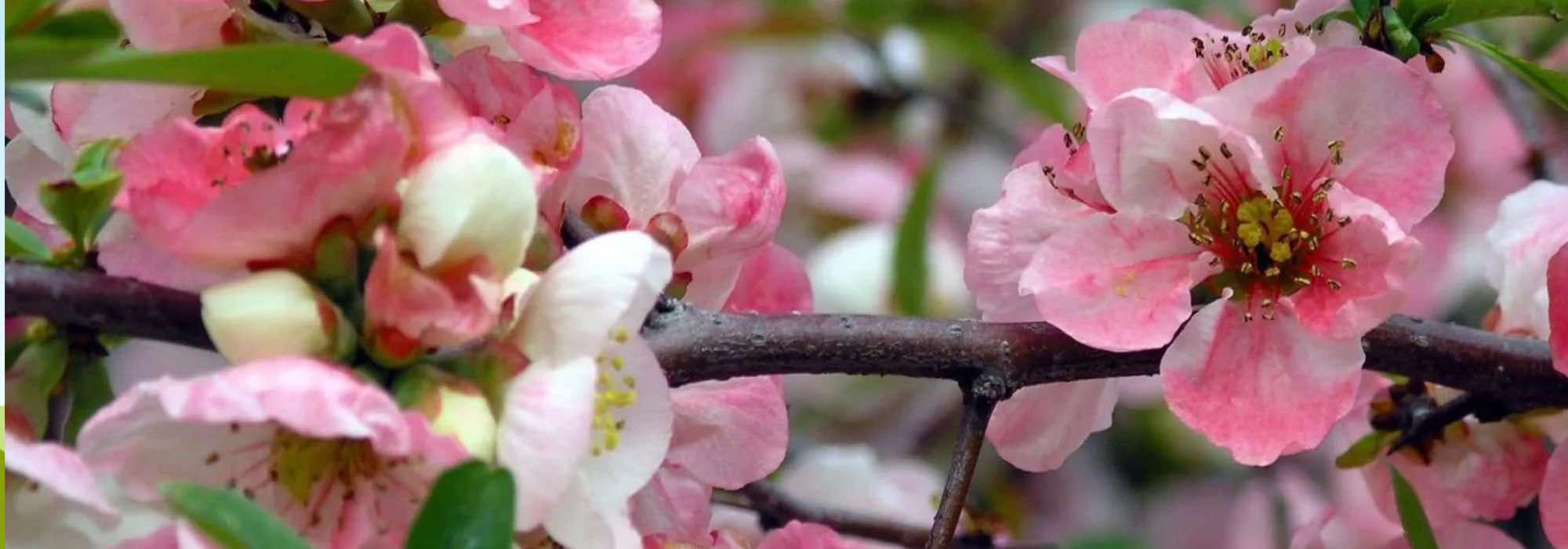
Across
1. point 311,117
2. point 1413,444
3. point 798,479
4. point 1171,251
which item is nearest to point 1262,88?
point 1171,251

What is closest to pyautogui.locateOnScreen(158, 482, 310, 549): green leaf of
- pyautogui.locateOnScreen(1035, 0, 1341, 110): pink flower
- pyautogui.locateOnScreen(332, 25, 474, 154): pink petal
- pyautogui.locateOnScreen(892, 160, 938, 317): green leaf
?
pyautogui.locateOnScreen(332, 25, 474, 154): pink petal

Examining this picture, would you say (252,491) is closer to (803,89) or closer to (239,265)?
(239,265)

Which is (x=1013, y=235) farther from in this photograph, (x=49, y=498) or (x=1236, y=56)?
(x=49, y=498)

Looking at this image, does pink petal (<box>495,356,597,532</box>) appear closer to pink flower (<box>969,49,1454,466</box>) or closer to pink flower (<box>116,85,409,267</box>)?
pink flower (<box>116,85,409,267</box>)

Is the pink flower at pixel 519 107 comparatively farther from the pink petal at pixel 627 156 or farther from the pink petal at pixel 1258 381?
the pink petal at pixel 1258 381

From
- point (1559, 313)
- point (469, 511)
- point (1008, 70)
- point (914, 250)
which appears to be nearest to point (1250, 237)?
point (1559, 313)
